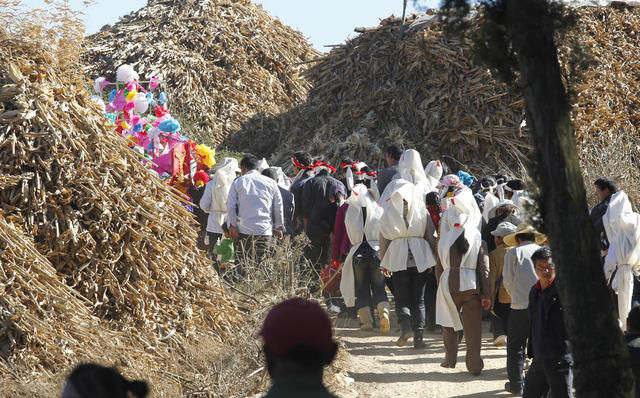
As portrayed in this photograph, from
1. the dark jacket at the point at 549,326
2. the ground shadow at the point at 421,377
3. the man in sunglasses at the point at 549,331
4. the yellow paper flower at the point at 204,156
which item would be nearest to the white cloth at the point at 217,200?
the yellow paper flower at the point at 204,156

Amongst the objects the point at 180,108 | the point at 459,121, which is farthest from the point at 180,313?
the point at 180,108

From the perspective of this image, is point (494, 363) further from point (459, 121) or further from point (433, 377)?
point (459, 121)

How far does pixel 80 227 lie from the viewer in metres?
8.42

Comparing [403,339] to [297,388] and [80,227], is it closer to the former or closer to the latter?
[80,227]

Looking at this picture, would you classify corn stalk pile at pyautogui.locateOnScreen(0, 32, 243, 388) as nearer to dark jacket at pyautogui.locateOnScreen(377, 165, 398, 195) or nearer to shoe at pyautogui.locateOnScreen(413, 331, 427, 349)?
shoe at pyautogui.locateOnScreen(413, 331, 427, 349)

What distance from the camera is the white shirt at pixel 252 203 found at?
41.2ft

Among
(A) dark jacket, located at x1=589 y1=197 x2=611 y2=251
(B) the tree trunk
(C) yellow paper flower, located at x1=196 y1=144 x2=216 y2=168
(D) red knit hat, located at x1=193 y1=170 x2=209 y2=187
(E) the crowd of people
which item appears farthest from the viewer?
(C) yellow paper flower, located at x1=196 y1=144 x2=216 y2=168

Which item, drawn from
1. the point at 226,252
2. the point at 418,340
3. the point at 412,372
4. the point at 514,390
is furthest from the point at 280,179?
the point at 514,390

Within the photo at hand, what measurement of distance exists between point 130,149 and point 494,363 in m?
4.36

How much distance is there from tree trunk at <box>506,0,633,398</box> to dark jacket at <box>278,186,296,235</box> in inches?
369

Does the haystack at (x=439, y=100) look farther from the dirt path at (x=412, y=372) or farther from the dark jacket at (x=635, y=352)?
the dark jacket at (x=635, y=352)

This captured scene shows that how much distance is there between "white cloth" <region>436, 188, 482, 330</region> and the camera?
33.2 feet

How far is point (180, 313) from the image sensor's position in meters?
8.91

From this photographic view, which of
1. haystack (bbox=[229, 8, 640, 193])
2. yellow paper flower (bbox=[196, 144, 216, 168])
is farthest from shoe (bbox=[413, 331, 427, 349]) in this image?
haystack (bbox=[229, 8, 640, 193])
